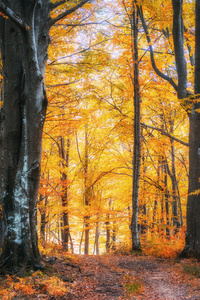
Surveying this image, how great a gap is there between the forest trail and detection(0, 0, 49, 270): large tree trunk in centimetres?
102

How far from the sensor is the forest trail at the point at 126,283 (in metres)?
4.26

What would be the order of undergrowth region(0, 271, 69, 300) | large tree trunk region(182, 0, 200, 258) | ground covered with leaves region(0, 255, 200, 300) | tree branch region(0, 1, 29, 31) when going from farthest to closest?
large tree trunk region(182, 0, 200, 258)
tree branch region(0, 1, 29, 31)
ground covered with leaves region(0, 255, 200, 300)
undergrowth region(0, 271, 69, 300)

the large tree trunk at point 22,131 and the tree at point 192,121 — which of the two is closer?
the large tree trunk at point 22,131

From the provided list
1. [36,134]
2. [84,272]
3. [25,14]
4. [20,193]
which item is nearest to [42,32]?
[25,14]

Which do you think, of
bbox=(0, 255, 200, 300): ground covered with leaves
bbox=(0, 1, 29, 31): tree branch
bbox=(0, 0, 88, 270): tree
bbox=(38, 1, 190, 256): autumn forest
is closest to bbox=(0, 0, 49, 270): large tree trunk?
bbox=(0, 0, 88, 270): tree

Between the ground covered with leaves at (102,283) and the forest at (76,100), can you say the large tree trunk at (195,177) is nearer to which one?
the forest at (76,100)

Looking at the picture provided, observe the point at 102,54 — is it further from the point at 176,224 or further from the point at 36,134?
the point at 176,224

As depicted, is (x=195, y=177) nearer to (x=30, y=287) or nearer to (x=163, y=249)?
(x=163, y=249)

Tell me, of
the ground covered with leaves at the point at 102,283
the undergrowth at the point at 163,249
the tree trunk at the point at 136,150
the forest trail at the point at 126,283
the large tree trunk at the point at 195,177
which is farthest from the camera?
the tree trunk at the point at 136,150

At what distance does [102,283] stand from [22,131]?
12.1 feet

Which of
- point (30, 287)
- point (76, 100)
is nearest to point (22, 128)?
point (30, 287)

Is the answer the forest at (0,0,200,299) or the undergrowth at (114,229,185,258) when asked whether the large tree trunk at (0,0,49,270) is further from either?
the undergrowth at (114,229,185,258)

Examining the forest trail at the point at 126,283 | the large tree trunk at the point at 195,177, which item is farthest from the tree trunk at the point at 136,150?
the forest trail at the point at 126,283

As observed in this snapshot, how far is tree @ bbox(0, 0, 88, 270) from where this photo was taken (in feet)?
15.1
